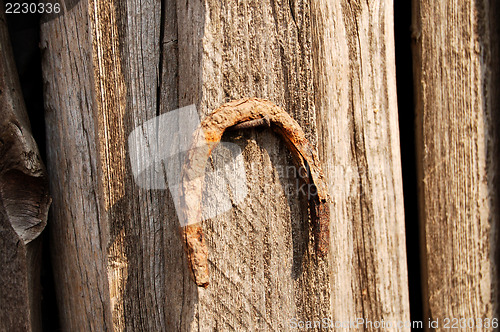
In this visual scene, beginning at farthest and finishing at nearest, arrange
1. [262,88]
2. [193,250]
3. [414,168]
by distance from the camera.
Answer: [414,168] → [262,88] → [193,250]

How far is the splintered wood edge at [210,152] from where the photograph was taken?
2.50 feet

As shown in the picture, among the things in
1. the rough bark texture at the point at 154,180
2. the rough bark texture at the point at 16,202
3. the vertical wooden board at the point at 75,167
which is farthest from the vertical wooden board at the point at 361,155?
the rough bark texture at the point at 16,202

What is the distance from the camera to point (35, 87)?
0.97 meters

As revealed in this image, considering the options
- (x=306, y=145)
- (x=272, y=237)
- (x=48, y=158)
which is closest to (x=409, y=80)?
(x=306, y=145)

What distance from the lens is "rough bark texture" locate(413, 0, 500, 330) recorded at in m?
1.07

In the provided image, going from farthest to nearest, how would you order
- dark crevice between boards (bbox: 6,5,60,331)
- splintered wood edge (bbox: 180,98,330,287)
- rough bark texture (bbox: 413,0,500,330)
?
1. rough bark texture (bbox: 413,0,500,330)
2. dark crevice between boards (bbox: 6,5,60,331)
3. splintered wood edge (bbox: 180,98,330,287)

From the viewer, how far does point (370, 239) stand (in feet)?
3.37

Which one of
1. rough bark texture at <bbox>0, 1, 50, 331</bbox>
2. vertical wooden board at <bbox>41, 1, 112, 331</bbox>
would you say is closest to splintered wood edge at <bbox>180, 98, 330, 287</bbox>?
vertical wooden board at <bbox>41, 1, 112, 331</bbox>

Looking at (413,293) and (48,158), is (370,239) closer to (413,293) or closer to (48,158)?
(413,293)

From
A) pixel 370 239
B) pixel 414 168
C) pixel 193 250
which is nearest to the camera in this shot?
pixel 193 250

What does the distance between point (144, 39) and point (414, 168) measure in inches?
35.1

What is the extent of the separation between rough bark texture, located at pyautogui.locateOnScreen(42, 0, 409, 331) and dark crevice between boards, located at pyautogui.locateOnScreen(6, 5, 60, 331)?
0.04m

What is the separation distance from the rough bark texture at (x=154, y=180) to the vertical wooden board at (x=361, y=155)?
0.08 m

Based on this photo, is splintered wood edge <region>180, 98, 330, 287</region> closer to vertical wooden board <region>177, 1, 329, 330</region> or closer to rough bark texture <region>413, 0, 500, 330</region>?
vertical wooden board <region>177, 1, 329, 330</region>
